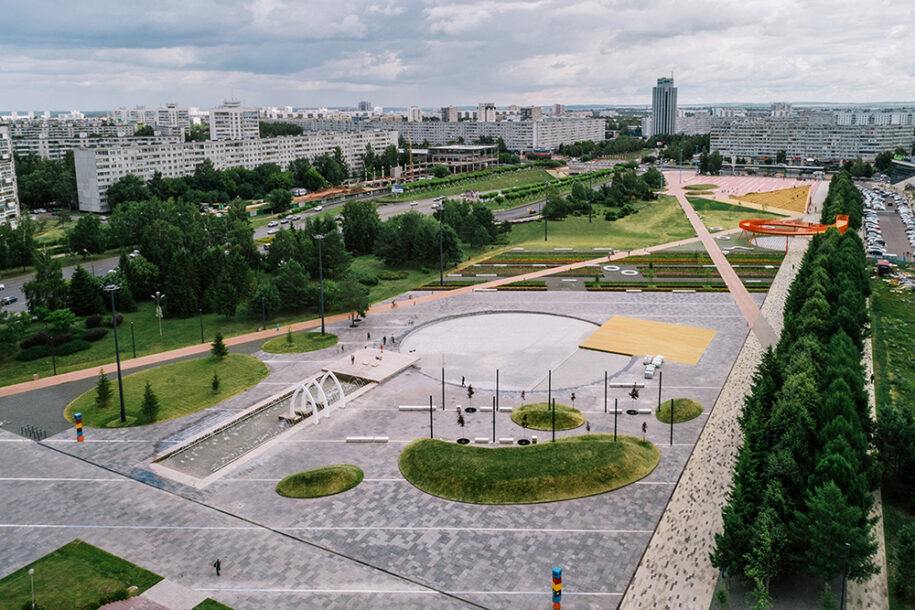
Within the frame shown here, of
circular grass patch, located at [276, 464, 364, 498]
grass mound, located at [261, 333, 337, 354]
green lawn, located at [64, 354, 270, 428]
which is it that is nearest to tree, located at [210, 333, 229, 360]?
green lawn, located at [64, 354, 270, 428]

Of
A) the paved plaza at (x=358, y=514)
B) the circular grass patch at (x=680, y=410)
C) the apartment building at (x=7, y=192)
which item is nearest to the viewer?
the paved plaza at (x=358, y=514)

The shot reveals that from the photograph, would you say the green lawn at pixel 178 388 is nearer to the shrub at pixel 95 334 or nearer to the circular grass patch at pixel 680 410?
the shrub at pixel 95 334

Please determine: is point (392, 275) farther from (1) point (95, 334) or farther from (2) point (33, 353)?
(2) point (33, 353)

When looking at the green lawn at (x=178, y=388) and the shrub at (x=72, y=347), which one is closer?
the green lawn at (x=178, y=388)

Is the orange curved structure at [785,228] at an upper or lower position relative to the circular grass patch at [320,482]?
upper

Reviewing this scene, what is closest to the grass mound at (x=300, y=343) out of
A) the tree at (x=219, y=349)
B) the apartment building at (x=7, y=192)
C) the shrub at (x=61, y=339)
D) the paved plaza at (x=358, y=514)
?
the tree at (x=219, y=349)

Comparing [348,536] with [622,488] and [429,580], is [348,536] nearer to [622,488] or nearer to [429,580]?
[429,580]

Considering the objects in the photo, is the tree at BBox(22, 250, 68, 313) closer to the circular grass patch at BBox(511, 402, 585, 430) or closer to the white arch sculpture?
the white arch sculpture

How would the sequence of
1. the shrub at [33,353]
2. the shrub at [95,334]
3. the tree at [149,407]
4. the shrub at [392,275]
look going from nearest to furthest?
the tree at [149,407] → the shrub at [33,353] → the shrub at [95,334] → the shrub at [392,275]
